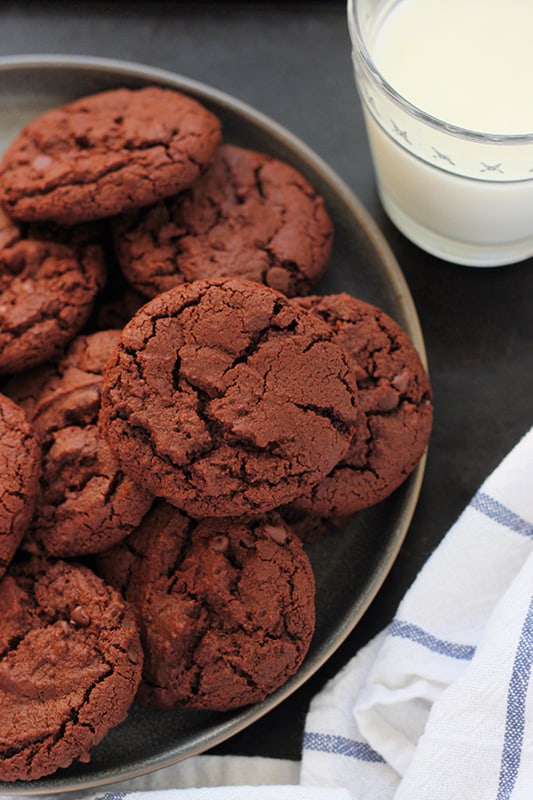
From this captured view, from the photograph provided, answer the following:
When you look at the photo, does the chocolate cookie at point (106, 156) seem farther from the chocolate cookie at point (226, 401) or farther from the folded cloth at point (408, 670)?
the folded cloth at point (408, 670)

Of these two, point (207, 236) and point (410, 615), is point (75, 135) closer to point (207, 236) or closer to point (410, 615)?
point (207, 236)

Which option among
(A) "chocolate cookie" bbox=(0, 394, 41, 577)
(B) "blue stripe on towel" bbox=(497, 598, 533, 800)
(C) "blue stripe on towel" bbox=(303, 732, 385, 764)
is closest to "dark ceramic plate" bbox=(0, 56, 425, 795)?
(C) "blue stripe on towel" bbox=(303, 732, 385, 764)

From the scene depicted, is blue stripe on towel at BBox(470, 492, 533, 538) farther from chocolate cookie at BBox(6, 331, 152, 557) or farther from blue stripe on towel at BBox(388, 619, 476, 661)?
chocolate cookie at BBox(6, 331, 152, 557)

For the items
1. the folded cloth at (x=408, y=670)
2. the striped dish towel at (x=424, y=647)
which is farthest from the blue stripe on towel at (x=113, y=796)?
the striped dish towel at (x=424, y=647)

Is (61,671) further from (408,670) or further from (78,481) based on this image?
(408,670)

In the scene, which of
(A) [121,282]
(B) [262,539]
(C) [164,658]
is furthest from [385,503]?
(A) [121,282]

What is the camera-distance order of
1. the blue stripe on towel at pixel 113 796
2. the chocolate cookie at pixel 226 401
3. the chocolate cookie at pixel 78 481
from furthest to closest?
the blue stripe on towel at pixel 113 796 → the chocolate cookie at pixel 78 481 → the chocolate cookie at pixel 226 401
